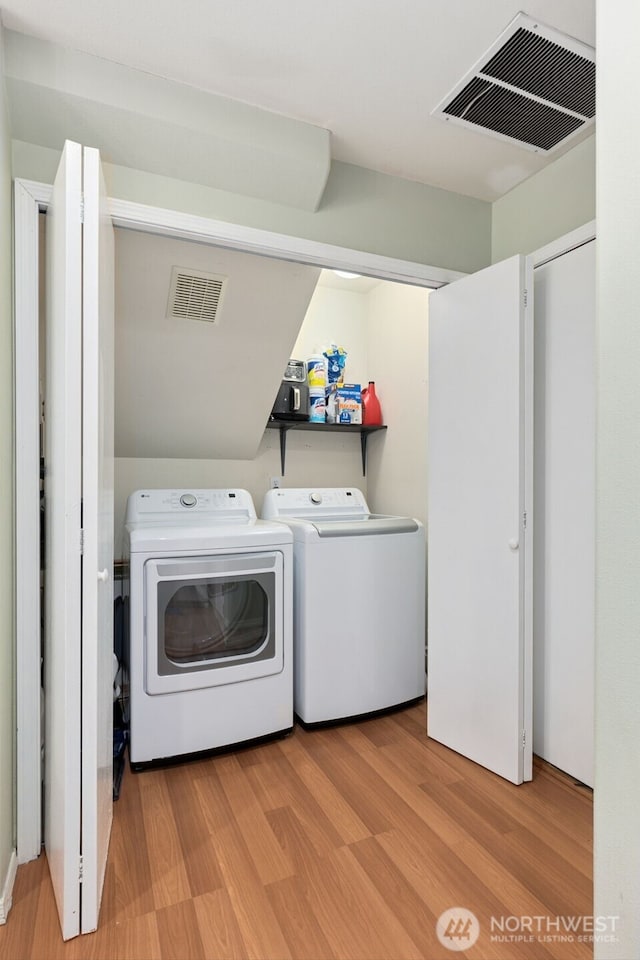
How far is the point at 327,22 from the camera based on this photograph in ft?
4.75

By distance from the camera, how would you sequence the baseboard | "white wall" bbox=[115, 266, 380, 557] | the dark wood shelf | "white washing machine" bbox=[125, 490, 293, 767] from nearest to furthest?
the baseboard < "white washing machine" bbox=[125, 490, 293, 767] < "white wall" bbox=[115, 266, 380, 557] < the dark wood shelf

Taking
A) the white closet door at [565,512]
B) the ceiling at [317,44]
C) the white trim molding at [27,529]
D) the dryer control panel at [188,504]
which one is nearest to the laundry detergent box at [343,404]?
the dryer control panel at [188,504]

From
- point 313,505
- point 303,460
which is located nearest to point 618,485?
point 313,505

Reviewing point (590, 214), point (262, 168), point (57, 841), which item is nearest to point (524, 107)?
point (590, 214)

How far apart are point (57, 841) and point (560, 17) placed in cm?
262

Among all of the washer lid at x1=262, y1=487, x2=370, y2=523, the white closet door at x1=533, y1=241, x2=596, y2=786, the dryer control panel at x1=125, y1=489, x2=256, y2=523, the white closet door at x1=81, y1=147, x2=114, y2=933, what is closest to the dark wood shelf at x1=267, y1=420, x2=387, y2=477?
the washer lid at x1=262, y1=487, x2=370, y2=523

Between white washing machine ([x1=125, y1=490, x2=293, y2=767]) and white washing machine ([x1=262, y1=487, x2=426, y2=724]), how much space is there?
3.8 inches

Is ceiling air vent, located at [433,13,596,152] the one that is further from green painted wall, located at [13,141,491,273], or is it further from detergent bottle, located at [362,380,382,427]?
detergent bottle, located at [362,380,382,427]

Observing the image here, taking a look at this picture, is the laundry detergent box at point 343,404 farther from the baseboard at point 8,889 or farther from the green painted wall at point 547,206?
the baseboard at point 8,889

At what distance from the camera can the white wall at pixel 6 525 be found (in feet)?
4.64

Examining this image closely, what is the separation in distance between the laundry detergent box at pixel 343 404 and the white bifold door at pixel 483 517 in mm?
953

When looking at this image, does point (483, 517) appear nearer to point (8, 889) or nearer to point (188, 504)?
point (188, 504)

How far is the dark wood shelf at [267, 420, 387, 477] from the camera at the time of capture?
309 cm

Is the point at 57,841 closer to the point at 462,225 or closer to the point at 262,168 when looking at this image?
the point at 262,168
